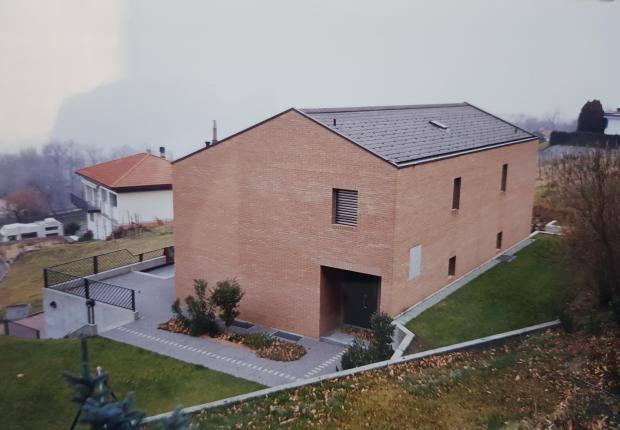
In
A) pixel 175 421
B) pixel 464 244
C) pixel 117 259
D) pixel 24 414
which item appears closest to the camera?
pixel 175 421

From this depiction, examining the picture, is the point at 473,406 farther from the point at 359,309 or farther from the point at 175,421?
the point at 175,421

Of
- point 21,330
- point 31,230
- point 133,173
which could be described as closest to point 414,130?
point 31,230

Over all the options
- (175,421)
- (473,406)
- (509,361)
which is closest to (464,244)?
(509,361)

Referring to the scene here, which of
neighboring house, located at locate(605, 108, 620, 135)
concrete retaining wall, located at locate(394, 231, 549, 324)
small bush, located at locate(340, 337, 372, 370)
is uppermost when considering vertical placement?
neighboring house, located at locate(605, 108, 620, 135)

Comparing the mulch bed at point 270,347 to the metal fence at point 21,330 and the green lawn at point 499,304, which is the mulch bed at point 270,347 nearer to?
the green lawn at point 499,304

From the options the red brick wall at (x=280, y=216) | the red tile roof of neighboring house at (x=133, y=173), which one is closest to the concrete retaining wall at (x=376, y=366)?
the red brick wall at (x=280, y=216)

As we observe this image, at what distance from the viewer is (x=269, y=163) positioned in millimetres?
13406

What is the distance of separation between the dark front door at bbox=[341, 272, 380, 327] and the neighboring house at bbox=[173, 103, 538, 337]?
0.10 ft

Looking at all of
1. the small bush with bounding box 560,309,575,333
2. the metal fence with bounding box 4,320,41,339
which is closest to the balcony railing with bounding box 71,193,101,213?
the metal fence with bounding box 4,320,41,339

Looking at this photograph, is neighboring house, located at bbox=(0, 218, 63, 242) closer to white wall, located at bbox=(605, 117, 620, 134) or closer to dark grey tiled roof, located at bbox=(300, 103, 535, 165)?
dark grey tiled roof, located at bbox=(300, 103, 535, 165)

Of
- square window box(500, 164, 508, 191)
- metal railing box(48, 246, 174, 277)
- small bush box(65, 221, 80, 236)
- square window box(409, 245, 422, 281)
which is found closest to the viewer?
square window box(409, 245, 422, 281)

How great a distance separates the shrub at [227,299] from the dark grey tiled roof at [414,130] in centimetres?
452

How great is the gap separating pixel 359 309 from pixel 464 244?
13.6 ft

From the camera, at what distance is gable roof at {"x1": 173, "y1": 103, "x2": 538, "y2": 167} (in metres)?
12.8
